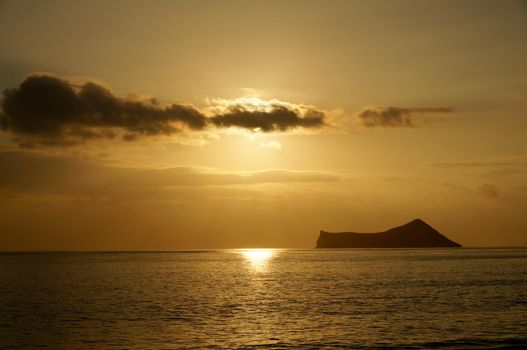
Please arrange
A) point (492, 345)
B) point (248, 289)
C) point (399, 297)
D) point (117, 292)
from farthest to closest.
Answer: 1. point (248, 289)
2. point (117, 292)
3. point (399, 297)
4. point (492, 345)

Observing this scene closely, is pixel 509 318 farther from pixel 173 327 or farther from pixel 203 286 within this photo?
pixel 203 286

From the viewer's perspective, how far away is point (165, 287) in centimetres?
11400

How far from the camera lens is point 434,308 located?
71938 mm

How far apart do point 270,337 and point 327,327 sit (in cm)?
782

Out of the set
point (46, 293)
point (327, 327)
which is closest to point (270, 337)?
point (327, 327)

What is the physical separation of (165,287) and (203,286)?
785cm

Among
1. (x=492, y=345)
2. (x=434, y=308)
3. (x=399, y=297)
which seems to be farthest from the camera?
(x=399, y=297)

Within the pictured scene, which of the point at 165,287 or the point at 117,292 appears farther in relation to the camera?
the point at 165,287

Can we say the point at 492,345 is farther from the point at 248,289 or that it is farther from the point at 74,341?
the point at 248,289

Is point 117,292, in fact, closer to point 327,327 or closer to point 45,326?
point 45,326

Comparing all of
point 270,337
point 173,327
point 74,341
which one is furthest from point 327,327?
point 74,341

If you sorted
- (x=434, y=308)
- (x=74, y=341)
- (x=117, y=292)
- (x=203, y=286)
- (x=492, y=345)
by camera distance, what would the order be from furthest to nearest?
(x=203, y=286) → (x=117, y=292) → (x=434, y=308) → (x=74, y=341) → (x=492, y=345)

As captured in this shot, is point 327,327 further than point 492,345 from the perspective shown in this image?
Yes

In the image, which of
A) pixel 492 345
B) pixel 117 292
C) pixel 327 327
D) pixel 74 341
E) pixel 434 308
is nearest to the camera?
pixel 492 345
